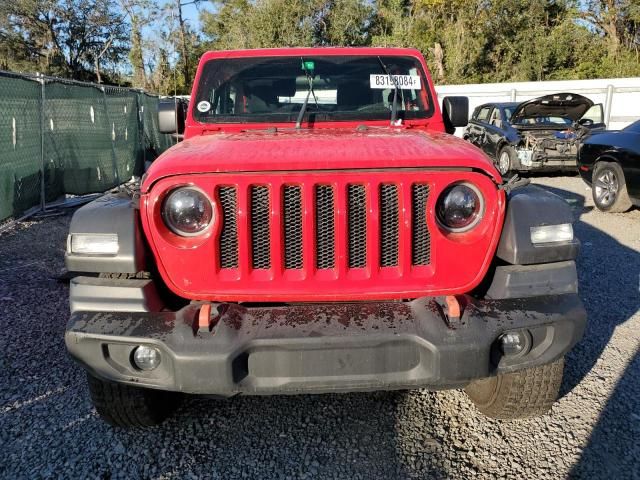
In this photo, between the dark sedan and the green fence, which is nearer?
the green fence

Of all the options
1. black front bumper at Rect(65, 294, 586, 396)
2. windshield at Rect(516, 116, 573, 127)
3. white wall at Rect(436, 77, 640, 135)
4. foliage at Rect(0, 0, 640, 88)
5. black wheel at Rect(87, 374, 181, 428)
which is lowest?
black wheel at Rect(87, 374, 181, 428)

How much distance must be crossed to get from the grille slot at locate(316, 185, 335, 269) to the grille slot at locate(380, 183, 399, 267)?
0.71 feet

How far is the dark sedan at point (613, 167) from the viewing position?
7496 mm

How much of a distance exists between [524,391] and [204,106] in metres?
2.69

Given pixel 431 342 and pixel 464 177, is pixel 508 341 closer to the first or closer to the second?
pixel 431 342

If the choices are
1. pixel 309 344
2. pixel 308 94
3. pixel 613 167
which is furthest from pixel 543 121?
pixel 309 344

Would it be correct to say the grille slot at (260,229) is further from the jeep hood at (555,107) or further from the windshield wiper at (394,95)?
the jeep hood at (555,107)

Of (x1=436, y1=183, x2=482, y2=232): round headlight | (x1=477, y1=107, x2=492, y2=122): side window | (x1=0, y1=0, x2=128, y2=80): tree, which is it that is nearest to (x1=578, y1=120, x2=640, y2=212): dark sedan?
(x1=477, y1=107, x2=492, y2=122): side window

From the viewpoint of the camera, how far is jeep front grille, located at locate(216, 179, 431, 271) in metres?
2.24

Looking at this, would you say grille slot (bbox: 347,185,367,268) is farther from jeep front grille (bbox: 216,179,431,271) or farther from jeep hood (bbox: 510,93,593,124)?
jeep hood (bbox: 510,93,593,124)

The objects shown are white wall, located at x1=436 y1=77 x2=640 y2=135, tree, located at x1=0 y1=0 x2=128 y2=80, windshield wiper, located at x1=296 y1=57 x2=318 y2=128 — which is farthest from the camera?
tree, located at x1=0 y1=0 x2=128 y2=80

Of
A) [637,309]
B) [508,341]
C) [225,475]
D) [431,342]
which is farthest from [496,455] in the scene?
[637,309]

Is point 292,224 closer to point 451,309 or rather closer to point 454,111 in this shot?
point 451,309

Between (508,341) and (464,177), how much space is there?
2.47 ft
